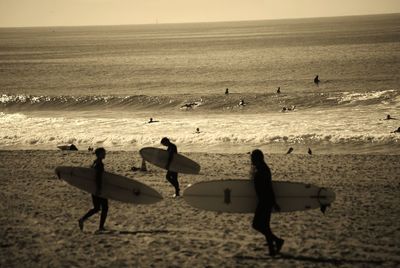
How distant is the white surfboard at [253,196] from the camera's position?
319 inches

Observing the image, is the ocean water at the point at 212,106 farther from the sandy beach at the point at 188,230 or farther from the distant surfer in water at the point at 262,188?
the distant surfer in water at the point at 262,188

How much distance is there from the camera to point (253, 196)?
8.06 metres

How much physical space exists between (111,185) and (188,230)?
174cm

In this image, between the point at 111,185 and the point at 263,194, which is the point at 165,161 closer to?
the point at 111,185

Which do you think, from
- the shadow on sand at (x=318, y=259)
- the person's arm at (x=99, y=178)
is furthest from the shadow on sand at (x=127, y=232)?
the shadow on sand at (x=318, y=259)

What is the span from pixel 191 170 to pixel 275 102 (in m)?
26.1

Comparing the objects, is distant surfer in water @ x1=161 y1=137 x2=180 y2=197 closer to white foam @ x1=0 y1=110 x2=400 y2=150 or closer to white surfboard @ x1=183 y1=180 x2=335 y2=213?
white surfboard @ x1=183 y1=180 x2=335 y2=213

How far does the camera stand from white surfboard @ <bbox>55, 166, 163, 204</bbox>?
898 cm

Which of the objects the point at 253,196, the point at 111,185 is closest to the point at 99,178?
the point at 111,185

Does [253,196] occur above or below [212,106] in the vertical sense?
above

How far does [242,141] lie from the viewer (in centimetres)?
2198

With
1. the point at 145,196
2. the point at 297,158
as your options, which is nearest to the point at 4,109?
the point at 297,158

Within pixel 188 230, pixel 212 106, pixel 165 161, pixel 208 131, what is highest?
pixel 165 161

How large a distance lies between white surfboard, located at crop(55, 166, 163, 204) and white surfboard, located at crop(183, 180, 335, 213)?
5.58 feet
